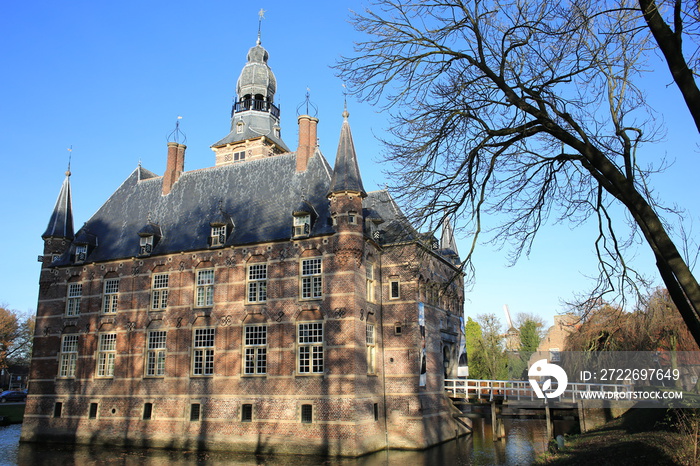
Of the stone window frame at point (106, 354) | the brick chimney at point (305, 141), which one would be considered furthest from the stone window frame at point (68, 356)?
the brick chimney at point (305, 141)

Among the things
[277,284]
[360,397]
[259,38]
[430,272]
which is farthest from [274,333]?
[259,38]

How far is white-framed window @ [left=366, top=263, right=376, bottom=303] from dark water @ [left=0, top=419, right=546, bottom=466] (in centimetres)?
646

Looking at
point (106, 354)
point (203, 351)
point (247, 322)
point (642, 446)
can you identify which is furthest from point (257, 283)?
point (642, 446)

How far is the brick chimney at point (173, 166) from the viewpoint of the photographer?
3089 cm

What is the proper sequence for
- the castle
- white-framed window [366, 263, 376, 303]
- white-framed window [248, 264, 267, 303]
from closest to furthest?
the castle → white-framed window [248, 264, 267, 303] → white-framed window [366, 263, 376, 303]

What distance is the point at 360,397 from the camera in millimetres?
22109

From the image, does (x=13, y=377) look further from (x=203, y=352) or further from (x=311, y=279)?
(x=311, y=279)

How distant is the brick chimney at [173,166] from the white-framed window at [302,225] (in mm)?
9898

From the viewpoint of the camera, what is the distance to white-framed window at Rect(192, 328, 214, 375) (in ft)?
81.3

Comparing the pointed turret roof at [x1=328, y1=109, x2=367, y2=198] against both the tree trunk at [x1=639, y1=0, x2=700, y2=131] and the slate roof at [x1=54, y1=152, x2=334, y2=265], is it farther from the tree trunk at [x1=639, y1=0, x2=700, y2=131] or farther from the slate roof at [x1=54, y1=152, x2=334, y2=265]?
the tree trunk at [x1=639, y1=0, x2=700, y2=131]

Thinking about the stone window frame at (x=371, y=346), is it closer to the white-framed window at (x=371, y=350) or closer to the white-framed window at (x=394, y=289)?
the white-framed window at (x=371, y=350)

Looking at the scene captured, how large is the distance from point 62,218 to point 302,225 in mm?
15560

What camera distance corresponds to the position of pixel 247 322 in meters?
24.4

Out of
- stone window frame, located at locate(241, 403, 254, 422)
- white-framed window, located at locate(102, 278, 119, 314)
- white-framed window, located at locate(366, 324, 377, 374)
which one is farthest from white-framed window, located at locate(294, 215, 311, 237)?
white-framed window, located at locate(102, 278, 119, 314)
